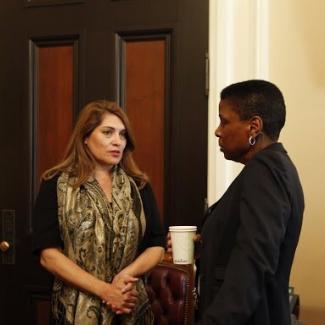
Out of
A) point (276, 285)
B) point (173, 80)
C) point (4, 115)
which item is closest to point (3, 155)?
point (4, 115)

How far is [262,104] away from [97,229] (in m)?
0.85

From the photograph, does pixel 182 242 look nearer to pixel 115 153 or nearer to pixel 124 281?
pixel 124 281

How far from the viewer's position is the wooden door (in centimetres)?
253

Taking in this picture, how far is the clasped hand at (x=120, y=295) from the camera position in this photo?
200cm

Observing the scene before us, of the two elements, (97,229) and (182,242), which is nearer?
(182,242)

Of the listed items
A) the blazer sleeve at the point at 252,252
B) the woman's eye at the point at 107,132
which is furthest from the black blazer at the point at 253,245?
the woman's eye at the point at 107,132

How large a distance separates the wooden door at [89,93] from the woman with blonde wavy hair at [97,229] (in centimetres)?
37

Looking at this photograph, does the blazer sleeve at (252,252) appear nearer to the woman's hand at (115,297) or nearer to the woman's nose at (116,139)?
the woman's hand at (115,297)

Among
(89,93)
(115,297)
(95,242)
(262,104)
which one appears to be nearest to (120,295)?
(115,297)

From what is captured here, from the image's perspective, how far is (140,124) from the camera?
2.62 metres

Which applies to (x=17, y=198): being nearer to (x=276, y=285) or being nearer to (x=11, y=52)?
(x=11, y=52)

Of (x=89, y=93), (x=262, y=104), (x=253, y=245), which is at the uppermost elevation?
(x=89, y=93)

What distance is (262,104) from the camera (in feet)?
4.83

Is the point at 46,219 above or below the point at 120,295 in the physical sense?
above
